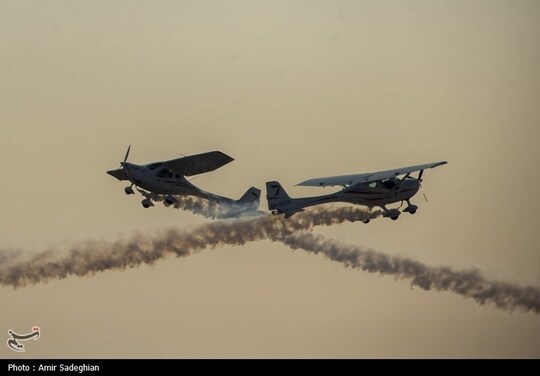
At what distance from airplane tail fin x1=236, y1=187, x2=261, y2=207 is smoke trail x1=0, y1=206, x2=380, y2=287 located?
2.36 meters

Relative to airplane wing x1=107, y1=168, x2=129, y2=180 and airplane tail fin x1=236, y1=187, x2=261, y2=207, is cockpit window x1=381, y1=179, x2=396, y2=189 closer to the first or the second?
airplane tail fin x1=236, y1=187, x2=261, y2=207

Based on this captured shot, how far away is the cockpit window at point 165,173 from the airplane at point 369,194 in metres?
5.95

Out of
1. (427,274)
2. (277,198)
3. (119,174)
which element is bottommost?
(427,274)

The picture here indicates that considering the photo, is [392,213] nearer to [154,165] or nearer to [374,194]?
[374,194]

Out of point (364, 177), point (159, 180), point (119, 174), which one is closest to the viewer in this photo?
point (364, 177)

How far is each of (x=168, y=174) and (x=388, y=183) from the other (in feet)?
33.0

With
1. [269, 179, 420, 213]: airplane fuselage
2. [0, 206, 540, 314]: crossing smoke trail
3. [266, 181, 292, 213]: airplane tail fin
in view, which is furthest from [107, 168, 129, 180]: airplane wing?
[269, 179, 420, 213]: airplane fuselage

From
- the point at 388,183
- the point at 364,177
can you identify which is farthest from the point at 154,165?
the point at 388,183

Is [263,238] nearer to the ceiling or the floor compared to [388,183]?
nearer to the floor

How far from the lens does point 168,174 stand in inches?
2778

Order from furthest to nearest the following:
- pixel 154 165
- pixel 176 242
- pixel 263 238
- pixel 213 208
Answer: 1. pixel 213 208
2. pixel 176 242
3. pixel 154 165
4. pixel 263 238

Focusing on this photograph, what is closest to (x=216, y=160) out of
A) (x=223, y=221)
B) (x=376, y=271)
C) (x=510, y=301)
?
(x=223, y=221)
